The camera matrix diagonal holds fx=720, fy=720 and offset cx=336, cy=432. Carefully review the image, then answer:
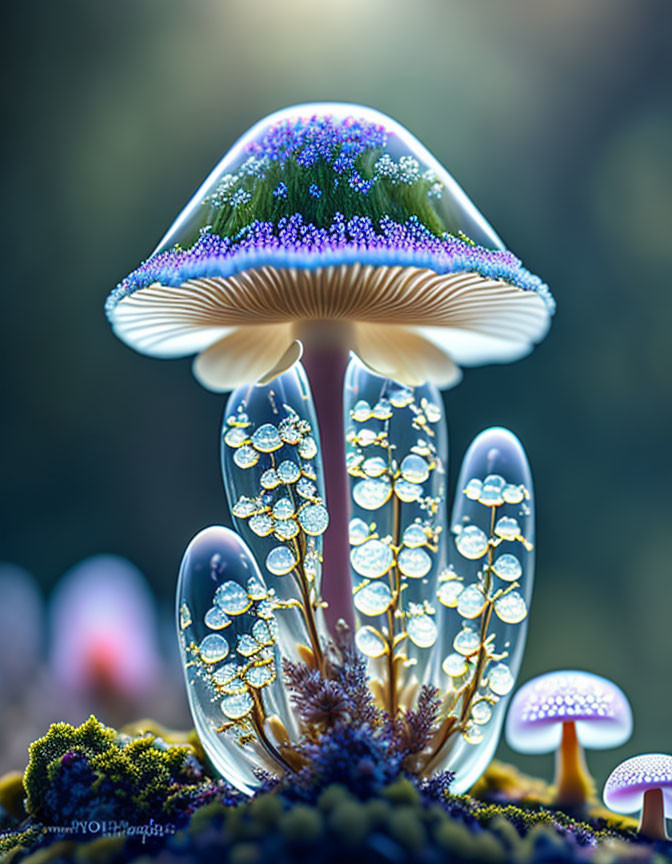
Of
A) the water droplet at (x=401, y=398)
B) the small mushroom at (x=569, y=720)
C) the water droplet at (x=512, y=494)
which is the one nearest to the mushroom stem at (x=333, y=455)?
the water droplet at (x=401, y=398)

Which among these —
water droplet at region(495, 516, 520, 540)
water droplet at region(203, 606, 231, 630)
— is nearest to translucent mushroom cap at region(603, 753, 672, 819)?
water droplet at region(495, 516, 520, 540)

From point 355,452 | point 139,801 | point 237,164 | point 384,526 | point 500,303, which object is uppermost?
point 237,164

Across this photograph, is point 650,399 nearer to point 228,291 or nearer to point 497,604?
point 497,604

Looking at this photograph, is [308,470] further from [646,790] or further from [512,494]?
[646,790]

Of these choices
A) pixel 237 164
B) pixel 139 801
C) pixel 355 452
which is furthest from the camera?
pixel 355 452

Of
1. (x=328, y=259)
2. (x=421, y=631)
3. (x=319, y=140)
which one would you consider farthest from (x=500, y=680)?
(x=319, y=140)

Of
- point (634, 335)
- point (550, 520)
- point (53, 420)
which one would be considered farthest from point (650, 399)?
point (53, 420)

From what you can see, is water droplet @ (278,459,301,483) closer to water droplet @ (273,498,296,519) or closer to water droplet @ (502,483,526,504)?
water droplet @ (273,498,296,519)
